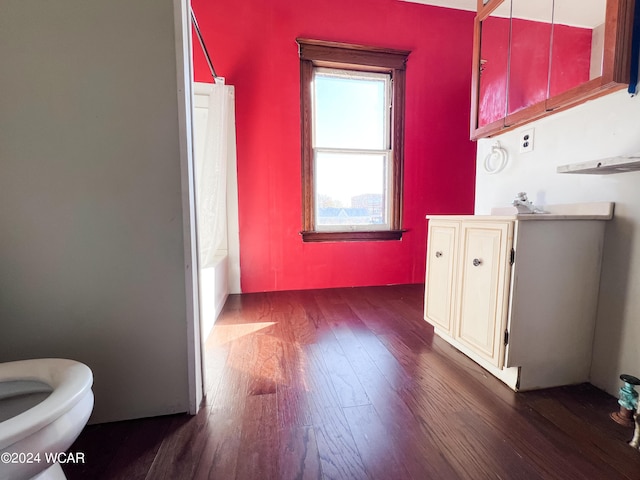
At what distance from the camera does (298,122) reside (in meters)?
2.49

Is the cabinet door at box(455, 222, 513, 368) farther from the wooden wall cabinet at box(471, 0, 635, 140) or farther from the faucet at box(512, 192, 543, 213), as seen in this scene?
the wooden wall cabinet at box(471, 0, 635, 140)

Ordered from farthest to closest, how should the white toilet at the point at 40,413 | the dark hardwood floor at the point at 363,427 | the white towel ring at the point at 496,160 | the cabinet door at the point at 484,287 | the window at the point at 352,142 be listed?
the window at the point at 352,142, the white towel ring at the point at 496,160, the cabinet door at the point at 484,287, the dark hardwood floor at the point at 363,427, the white toilet at the point at 40,413

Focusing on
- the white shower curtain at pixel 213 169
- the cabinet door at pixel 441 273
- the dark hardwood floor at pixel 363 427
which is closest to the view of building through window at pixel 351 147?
the white shower curtain at pixel 213 169

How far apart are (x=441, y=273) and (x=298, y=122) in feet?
5.90

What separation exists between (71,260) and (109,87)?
1.99 feet

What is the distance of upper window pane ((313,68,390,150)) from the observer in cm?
254

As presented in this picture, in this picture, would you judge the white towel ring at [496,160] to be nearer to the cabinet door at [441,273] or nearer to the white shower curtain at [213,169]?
the cabinet door at [441,273]

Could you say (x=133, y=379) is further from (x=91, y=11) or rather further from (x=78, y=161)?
(x=91, y=11)

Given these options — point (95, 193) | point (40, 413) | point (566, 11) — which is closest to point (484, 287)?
point (566, 11)

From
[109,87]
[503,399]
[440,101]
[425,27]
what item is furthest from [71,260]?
[425,27]

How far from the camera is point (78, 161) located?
917mm

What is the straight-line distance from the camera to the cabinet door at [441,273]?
1.53 meters

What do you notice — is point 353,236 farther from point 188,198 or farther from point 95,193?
point 95,193

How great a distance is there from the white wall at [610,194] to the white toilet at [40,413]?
1888 mm
